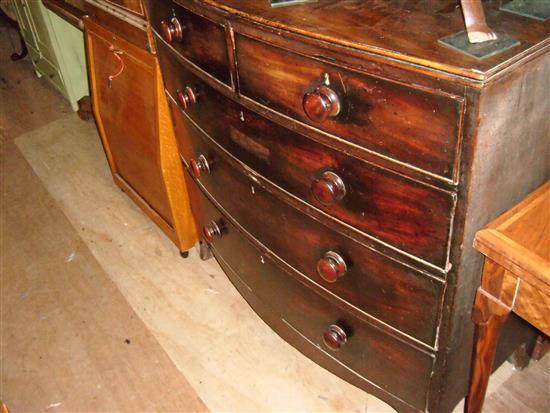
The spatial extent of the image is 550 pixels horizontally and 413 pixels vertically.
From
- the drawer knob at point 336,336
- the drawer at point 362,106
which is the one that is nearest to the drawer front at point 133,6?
the drawer at point 362,106

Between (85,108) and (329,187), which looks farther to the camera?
(85,108)

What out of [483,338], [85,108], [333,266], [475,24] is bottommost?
[85,108]

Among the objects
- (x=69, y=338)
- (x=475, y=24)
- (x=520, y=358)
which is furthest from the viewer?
(x=69, y=338)

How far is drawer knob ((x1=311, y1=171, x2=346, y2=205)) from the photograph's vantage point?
945 mm

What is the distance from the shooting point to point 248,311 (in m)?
1.79

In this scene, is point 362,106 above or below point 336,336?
above

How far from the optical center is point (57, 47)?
2.77 m

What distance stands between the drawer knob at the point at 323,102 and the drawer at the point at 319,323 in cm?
49

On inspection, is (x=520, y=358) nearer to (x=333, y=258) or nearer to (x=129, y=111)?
(x=333, y=258)

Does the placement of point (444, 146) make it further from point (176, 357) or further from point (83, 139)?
point (83, 139)

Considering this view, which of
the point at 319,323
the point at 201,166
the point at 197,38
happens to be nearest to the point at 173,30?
the point at 197,38

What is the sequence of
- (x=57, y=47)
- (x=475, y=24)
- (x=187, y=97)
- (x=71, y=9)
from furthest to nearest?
(x=57, y=47), (x=71, y=9), (x=187, y=97), (x=475, y=24)

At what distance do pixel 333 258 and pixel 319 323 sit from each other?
29 cm

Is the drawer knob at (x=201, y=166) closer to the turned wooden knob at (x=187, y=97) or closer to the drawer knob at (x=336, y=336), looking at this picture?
the turned wooden knob at (x=187, y=97)
